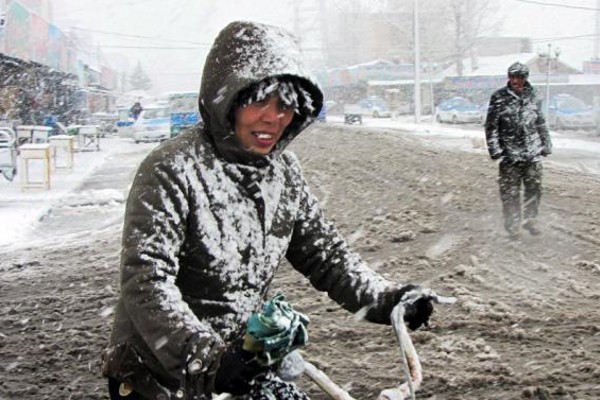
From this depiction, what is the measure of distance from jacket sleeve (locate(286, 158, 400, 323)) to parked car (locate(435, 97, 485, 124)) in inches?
1846

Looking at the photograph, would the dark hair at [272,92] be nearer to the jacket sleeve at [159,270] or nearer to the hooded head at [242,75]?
the hooded head at [242,75]

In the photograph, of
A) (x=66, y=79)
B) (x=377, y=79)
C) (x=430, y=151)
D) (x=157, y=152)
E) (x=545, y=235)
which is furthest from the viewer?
(x=377, y=79)

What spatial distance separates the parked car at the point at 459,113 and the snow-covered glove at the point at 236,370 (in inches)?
1879

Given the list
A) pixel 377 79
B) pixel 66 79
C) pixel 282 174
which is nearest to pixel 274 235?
pixel 282 174

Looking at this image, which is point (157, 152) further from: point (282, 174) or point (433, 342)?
point (433, 342)

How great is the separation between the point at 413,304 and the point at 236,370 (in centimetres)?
68

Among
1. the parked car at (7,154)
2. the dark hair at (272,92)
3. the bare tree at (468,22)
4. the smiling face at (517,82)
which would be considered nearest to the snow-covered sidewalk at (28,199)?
the parked car at (7,154)

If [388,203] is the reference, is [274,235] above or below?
above

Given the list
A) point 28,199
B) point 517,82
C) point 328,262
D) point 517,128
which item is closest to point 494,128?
point 517,128

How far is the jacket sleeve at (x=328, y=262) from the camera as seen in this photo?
2.47 m

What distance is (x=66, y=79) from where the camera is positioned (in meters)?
33.8

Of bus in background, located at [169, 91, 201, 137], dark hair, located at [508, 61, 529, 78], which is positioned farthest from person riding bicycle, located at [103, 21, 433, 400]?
bus in background, located at [169, 91, 201, 137]

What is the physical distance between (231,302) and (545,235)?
7.98 metres

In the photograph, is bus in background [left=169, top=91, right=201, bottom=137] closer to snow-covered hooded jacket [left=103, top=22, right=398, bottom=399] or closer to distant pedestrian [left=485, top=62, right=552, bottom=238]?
distant pedestrian [left=485, top=62, right=552, bottom=238]
